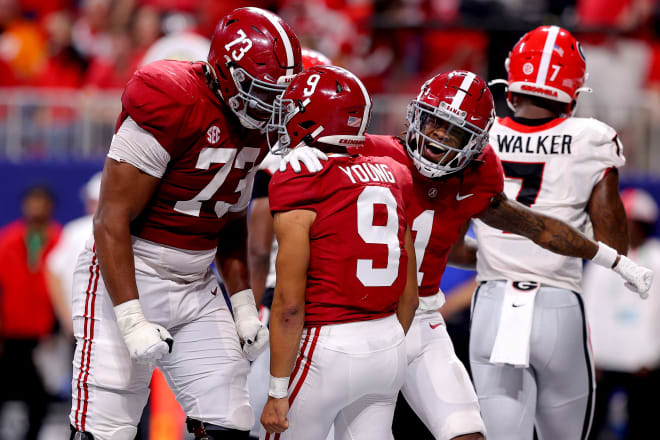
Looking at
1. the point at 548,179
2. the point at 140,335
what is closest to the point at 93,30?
the point at 548,179

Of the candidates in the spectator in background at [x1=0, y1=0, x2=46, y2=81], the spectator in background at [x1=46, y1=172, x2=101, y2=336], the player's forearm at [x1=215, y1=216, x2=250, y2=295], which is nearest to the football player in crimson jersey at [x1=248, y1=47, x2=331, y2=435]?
the player's forearm at [x1=215, y1=216, x2=250, y2=295]

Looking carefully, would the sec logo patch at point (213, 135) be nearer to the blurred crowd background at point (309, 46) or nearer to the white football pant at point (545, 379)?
the white football pant at point (545, 379)

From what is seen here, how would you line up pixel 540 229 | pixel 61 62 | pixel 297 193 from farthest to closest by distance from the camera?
pixel 61 62 → pixel 540 229 → pixel 297 193

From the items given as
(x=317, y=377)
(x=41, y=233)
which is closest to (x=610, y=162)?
(x=317, y=377)

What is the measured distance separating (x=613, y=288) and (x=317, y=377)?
13.0ft

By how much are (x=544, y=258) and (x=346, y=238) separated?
1.22m

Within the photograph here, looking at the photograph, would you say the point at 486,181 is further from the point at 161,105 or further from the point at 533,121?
the point at 161,105

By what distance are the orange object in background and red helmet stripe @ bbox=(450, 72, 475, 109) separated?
11.3 feet

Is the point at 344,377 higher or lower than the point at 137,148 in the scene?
lower

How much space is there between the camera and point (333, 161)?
310 centimetres

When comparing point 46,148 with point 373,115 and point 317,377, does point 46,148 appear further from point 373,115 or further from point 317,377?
point 317,377

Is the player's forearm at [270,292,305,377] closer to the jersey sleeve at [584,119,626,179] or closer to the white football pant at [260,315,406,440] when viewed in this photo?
the white football pant at [260,315,406,440]

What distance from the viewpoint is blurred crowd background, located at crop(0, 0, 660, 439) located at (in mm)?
7117

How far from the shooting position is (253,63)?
3.18 metres
